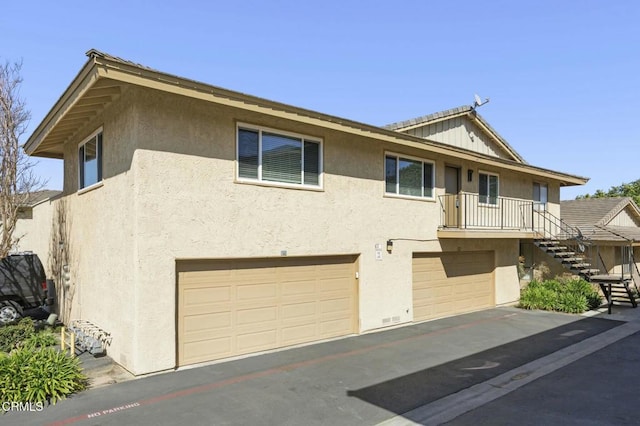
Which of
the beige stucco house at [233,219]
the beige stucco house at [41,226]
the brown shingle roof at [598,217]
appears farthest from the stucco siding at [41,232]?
the brown shingle roof at [598,217]

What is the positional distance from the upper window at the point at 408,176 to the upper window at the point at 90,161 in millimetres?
7370

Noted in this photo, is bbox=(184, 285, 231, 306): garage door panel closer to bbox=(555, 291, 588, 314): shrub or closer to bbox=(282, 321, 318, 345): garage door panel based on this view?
bbox=(282, 321, 318, 345): garage door panel

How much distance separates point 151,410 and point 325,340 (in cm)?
495

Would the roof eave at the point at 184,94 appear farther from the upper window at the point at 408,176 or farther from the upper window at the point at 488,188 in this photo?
the upper window at the point at 488,188

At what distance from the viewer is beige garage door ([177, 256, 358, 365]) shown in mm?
8125

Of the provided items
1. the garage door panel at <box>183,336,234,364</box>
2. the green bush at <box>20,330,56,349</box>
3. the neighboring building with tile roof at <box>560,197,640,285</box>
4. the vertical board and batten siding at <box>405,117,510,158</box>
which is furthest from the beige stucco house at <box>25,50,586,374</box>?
the neighboring building with tile roof at <box>560,197,640,285</box>

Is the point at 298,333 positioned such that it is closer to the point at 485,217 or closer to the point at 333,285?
the point at 333,285

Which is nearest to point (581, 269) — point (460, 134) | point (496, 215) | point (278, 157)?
point (496, 215)

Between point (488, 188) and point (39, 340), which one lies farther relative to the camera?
point (488, 188)

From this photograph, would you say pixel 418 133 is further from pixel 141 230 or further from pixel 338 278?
pixel 141 230

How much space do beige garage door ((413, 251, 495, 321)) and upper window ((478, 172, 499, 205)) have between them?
1.98 m

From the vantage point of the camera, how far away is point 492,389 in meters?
6.94

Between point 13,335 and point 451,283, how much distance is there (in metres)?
12.1

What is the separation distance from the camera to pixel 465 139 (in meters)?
15.6
